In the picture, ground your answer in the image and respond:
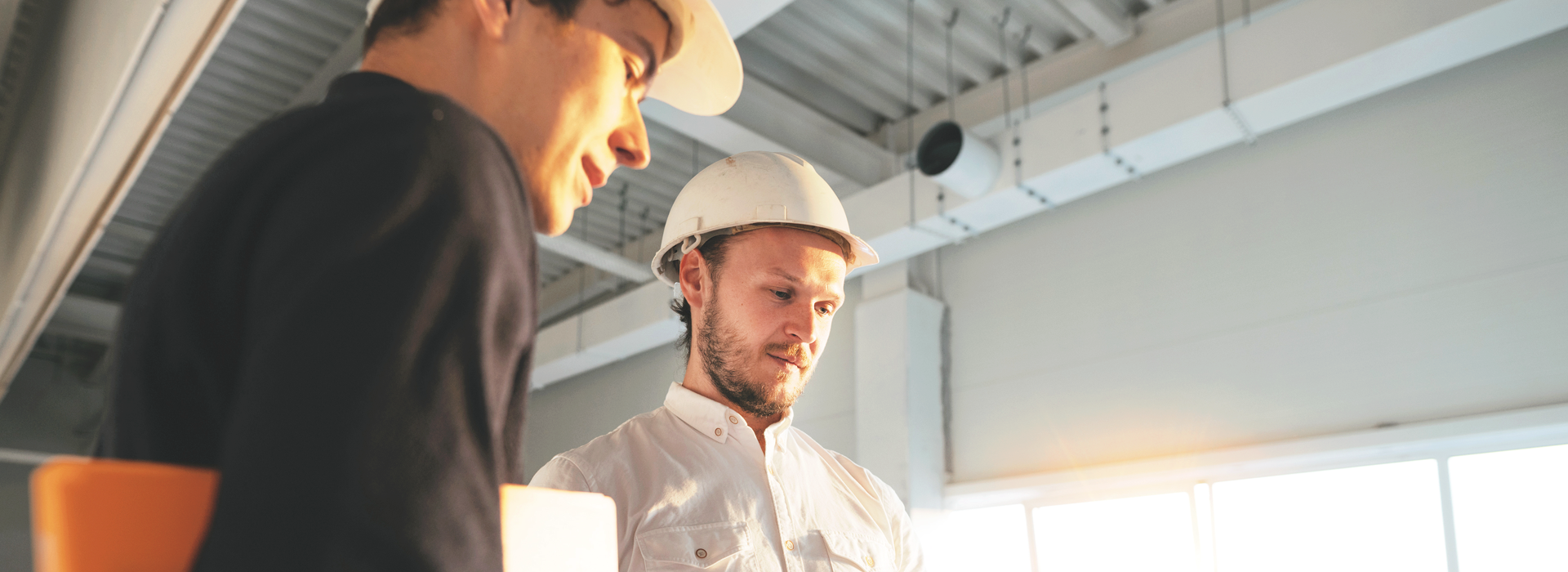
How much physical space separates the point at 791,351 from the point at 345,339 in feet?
6.34

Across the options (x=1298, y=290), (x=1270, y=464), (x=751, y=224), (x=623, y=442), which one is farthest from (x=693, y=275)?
(x=1298, y=290)

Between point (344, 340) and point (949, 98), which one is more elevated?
point (949, 98)

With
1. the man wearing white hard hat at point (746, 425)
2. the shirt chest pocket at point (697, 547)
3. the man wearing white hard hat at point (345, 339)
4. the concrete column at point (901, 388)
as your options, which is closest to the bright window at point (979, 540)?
the concrete column at point (901, 388)

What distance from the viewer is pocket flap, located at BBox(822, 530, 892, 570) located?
2225 millimetres

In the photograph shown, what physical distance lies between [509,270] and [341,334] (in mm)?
106

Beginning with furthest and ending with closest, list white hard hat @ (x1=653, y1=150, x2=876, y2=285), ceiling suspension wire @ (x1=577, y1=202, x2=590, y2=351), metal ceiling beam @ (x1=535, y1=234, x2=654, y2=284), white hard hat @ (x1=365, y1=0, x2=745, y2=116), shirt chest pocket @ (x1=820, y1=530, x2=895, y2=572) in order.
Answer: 1. ceiling suspension wire @ (x1=577, y1=202, x2=590, y2=351)
2. metal ceiling beam @ (x1=535, y1=234, x2=654, y2=284)
3. white hard hat @ (x1=653, y1=150, x2=876, y2=285)
4. shirt chest pocket @ (x1=820, y1=530, x2=895, y2=572)
5. white hard hat @ (x1=365, y1=0, x2=745, y2=116)

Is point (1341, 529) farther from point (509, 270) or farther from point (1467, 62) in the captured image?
point (509, 270)

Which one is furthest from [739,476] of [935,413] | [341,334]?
[935,413]

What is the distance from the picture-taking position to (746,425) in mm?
2322

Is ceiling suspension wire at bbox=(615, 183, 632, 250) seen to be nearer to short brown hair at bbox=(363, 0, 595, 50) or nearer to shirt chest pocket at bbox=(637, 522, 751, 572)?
shirt chest pocket at bbox=(637, 522, 751, 572)

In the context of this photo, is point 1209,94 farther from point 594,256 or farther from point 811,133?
point 594,256

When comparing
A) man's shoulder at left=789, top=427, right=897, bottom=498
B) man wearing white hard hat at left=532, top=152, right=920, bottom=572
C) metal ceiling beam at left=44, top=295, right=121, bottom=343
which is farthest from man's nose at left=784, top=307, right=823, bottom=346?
metal ceiling beam at left=44, top=295, right=121, bottom=343

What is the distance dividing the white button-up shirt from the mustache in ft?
0.48

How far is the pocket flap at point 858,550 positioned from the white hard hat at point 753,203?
0.79m
